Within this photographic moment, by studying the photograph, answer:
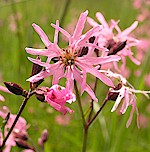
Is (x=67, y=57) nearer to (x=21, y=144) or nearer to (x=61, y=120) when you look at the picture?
(x=21, y=144)

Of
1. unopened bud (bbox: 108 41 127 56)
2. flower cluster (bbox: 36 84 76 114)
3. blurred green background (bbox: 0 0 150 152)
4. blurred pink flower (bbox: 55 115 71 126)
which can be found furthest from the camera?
blurred pink flower (bbox: 55 115 71 126)

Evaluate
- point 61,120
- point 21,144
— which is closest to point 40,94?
A: point 21,144

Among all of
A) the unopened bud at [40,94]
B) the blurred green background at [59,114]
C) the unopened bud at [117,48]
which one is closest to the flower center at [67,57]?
the unopened bud at [40,94]

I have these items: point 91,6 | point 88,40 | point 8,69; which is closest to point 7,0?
point 8,69

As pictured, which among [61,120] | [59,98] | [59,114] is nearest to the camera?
[59,98]

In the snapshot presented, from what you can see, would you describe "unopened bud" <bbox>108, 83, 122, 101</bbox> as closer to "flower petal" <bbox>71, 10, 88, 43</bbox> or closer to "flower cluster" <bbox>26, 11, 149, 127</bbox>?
"flower cluster" <bbox>26, 11, 149, 127</bbox>

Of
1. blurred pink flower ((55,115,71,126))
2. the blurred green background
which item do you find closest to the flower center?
the blurred green background

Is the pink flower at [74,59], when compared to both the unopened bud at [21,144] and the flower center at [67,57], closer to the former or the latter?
the flower center at [67,57]
